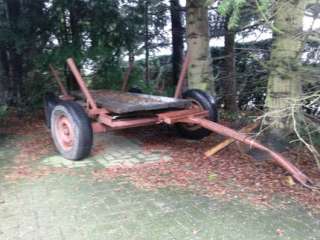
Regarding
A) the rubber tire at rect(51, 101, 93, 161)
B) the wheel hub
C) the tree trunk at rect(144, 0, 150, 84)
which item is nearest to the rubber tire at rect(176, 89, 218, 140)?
the rubber tire at rect(51, 101, 93, 161)

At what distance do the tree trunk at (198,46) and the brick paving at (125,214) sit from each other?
2.80 m

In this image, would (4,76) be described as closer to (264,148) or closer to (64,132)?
(64,132)

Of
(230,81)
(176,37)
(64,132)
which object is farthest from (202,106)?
(176,37)

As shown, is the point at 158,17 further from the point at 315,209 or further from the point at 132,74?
the point at 315,209

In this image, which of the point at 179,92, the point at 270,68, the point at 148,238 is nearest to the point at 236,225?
the point at 148,238

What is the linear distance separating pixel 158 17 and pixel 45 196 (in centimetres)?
641

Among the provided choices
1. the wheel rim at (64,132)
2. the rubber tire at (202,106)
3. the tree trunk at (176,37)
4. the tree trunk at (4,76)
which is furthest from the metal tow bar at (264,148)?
the tree trunk at (4,76)

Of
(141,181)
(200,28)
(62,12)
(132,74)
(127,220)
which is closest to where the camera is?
(127,220)

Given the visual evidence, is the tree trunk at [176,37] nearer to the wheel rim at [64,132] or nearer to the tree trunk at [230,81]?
the tree trunk at [230,81]

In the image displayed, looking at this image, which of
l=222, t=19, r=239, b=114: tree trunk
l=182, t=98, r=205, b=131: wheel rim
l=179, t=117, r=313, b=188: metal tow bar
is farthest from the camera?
l=222, t=19, r=239, b=114: tree trunk

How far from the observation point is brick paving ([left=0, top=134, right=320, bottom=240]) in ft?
10.4

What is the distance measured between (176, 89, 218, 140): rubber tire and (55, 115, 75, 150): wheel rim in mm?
1726

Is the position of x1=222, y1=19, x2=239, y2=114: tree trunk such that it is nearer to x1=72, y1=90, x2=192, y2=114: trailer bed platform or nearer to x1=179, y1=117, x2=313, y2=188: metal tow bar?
x1=72, y1=90, x2=192, y2=114: trailer bed platform

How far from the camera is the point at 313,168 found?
4684 mm
